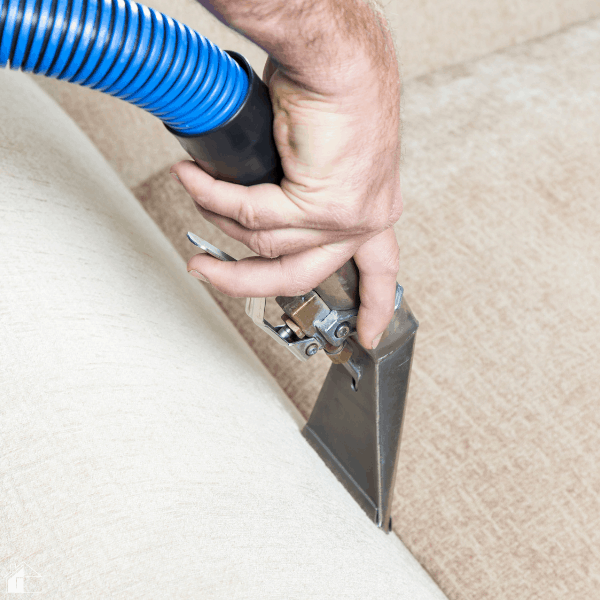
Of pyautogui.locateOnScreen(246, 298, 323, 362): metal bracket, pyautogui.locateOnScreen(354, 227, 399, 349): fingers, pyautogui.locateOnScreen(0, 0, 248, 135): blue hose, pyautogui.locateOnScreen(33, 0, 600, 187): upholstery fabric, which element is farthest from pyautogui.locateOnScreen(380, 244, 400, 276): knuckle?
pyautogui.locateOnScreen(33, 0, 600, 187): upholstery fabric

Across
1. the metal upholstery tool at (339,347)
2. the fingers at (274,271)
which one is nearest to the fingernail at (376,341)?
the metal upholstery tool at (339,347)

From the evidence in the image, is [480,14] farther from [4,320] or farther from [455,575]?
[4,320]

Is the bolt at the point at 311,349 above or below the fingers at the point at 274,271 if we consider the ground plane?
below

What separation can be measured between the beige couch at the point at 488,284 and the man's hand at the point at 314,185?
1.23 feet

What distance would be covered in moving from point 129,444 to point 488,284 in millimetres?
651

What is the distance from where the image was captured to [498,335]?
0.82 metres

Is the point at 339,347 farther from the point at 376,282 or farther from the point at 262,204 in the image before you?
the point at 262,204

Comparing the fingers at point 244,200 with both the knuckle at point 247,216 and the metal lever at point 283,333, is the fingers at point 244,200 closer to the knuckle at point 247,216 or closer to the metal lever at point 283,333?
the knuckle at point 247,216

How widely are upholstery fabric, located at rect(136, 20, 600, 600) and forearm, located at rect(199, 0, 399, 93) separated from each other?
509mm

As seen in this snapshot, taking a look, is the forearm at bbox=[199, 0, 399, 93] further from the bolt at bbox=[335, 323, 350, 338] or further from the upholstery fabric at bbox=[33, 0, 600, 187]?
the upholstery fabric at bbox=[33, 0, 600, 187]

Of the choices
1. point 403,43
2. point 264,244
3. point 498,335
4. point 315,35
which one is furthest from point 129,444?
point 403,43

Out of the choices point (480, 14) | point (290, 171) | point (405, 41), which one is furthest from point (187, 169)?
point (480, 14)

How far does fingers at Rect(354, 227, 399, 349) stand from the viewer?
545 millimetres

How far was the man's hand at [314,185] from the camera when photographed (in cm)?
38
